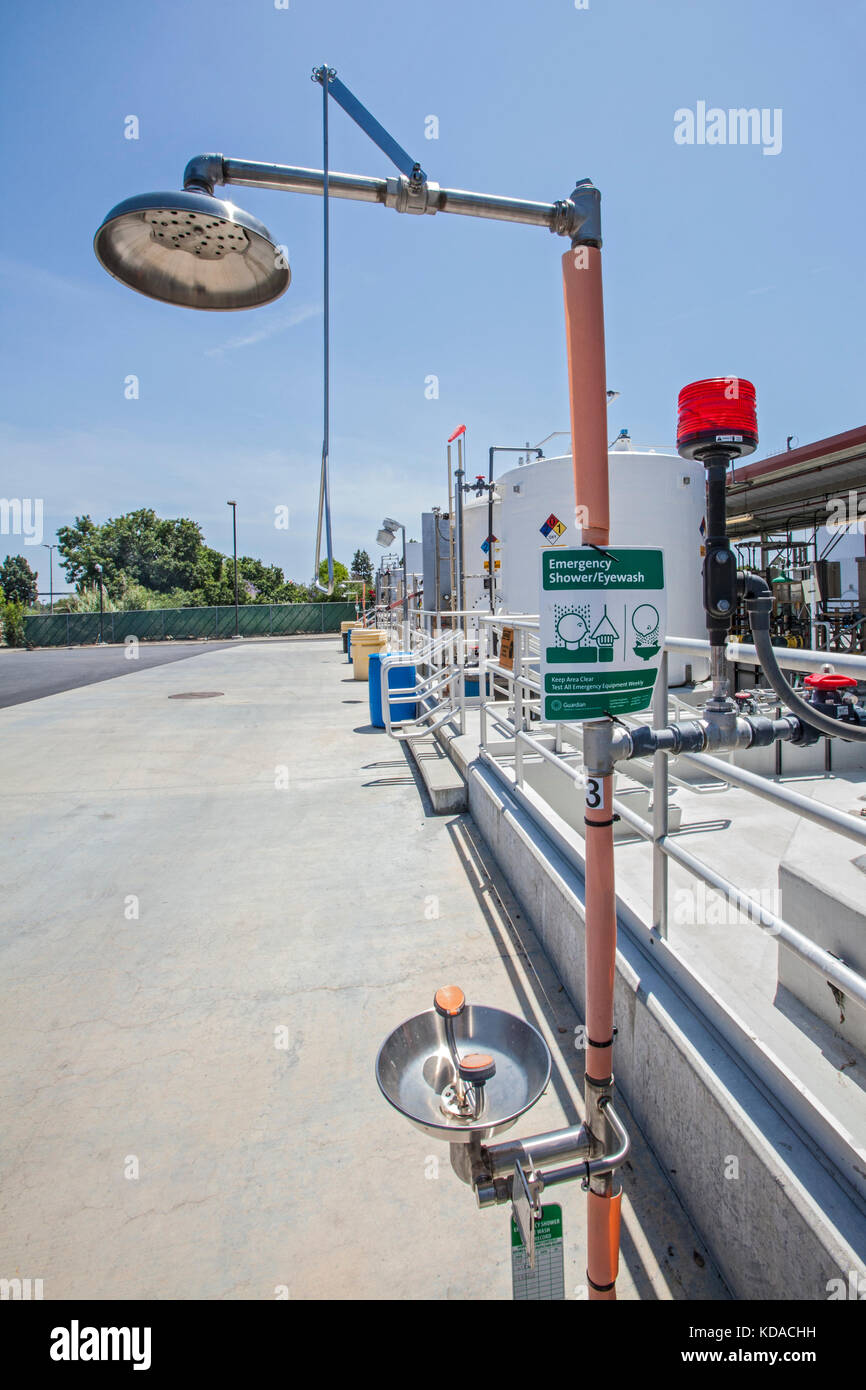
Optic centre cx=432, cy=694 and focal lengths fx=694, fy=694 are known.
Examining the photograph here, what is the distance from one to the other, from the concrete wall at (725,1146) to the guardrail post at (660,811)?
0.12 meters

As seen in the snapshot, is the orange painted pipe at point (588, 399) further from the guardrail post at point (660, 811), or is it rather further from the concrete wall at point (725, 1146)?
the concrete wall at point (725, 1146)

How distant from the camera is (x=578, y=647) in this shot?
1.46 metres

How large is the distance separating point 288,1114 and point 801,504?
15725 millimetres

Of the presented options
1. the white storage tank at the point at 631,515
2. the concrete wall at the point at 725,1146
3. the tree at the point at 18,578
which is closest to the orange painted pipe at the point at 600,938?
the concrete wall at the point at 725,1146

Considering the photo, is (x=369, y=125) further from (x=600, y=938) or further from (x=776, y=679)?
(x=600, y=938)

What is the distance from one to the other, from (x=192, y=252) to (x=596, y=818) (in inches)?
80.2

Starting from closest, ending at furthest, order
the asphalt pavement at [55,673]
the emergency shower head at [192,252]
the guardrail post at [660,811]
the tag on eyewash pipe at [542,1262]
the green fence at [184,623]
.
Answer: the tag on eyewash pipe at [542,1262] → the emergency shower head at [192,252] → the guardrail post at [660,811] → the asphalt pavement at [55,673] → the green fence at [184,623]

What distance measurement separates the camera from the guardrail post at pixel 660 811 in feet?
7.52

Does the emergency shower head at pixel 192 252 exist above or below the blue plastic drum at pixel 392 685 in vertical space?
above

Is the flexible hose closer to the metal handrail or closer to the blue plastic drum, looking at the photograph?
the metal handrail

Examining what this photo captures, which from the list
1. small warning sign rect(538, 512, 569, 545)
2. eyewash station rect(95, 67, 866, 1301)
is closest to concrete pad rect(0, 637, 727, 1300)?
eyewash station rect(95, 67, 866, 1301)

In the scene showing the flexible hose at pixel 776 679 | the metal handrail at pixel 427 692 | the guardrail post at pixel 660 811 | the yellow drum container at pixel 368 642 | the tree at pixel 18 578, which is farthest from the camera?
the tree at pixel 18 578

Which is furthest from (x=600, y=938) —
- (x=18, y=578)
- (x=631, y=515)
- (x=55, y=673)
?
(x=18, y=578)
